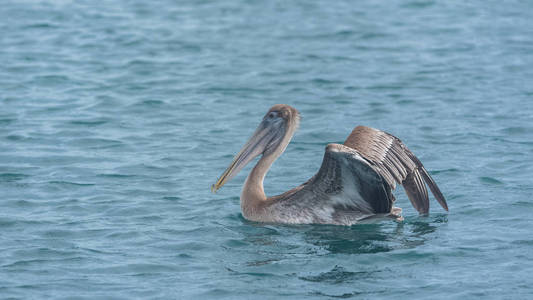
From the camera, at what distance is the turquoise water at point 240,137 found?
7.05m

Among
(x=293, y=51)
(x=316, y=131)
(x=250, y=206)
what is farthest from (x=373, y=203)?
(x=293, y=51)

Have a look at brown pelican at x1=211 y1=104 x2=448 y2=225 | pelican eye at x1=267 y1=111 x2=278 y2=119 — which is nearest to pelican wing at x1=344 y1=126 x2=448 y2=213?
brown pelican at x1=211 y1=104 x2=448 y2=225

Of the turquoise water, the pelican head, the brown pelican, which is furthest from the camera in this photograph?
the pelican head

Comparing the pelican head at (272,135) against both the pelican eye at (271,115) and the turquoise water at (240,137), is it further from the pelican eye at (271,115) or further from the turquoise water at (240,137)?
the turquoise water at (240,137)

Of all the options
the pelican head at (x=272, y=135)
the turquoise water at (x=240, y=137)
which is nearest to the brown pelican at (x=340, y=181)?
the pelican head at (x=272, y=135)

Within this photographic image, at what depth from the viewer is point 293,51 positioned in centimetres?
1612

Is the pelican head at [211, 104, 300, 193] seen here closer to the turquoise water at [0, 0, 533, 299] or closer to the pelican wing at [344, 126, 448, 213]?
the turquoise water at [0, 0, 533, 299]

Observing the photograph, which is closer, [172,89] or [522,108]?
[522,108]

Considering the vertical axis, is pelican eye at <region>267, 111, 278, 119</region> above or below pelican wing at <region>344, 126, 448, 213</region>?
above

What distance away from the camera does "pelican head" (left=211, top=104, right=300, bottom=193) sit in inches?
348

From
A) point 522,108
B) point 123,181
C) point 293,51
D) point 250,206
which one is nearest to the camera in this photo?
point 250,206

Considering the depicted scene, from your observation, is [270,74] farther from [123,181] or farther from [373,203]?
[373,203]

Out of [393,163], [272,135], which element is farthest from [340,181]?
[272,135]

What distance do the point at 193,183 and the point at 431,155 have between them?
2.78 metres
